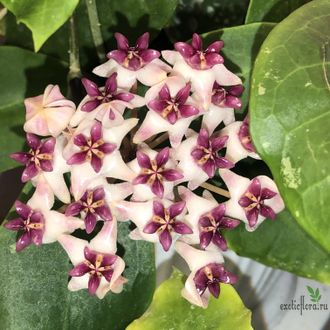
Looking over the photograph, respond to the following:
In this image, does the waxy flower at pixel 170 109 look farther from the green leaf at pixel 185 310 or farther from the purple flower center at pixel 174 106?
the green leaf at pixel 185 310

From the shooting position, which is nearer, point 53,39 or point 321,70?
point 321,70

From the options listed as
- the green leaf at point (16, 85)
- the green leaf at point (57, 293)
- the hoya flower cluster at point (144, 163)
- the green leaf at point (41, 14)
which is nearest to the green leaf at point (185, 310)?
the green leaf at point (57, 293)

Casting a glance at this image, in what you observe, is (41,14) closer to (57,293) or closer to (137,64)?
(137,64)

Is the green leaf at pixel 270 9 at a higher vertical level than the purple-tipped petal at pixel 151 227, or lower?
higher

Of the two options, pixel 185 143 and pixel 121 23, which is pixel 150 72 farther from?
pixel 121 23

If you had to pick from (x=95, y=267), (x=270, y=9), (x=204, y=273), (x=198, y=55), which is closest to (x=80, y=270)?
(x=95, y=267)

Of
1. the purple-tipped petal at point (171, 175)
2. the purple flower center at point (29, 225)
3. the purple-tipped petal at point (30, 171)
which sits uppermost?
the purple-tipped petal at point (171, 175)

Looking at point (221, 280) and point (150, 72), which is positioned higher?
point (150, 72)

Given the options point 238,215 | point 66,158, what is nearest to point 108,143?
point 66,158
